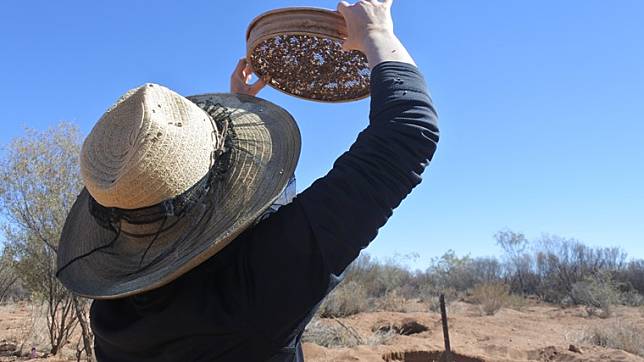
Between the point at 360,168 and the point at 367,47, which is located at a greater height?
the point at 367,47

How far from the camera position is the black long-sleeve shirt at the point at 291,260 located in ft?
3.12

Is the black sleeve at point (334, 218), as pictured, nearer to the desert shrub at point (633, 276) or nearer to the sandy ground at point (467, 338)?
the sandy ground at point (467, 338)

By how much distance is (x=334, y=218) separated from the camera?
3.09ft

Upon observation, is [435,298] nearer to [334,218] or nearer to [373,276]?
[373,276]

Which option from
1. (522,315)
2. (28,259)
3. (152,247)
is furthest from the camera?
(522,315)

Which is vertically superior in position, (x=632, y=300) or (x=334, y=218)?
(x=632, y=300)

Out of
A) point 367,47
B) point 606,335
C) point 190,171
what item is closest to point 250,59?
point 367,47

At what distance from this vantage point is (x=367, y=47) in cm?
119

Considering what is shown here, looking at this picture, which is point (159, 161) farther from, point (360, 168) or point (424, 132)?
point (424, 132)

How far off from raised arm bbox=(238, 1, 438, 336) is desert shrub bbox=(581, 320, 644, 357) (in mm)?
11984

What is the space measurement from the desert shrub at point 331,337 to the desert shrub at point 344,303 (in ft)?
11.3

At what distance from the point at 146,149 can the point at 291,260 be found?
0.35 m

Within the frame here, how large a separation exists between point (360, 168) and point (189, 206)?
0.34m

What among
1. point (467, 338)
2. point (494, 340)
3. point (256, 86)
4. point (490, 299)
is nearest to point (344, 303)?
point (467, 338)
